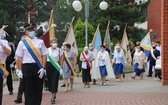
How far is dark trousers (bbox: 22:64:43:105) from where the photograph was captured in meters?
8.54

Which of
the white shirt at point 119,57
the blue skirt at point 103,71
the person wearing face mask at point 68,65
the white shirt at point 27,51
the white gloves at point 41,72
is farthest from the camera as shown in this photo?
the white shirt at point 119,57

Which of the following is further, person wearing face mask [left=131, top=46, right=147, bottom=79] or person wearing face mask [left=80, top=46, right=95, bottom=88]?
person wearing face mask [left=131, top=46, right=147, bottom=79]

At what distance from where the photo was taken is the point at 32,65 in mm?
8742

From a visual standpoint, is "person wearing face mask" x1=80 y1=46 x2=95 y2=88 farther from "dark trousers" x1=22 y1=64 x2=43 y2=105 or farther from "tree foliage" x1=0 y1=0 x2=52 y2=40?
A: "tree foliage" x1=0 y1=0 x2=52 y2=40

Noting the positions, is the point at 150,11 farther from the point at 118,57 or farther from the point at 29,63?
the point at 29,63

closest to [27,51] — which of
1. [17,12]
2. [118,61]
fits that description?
[118,61]

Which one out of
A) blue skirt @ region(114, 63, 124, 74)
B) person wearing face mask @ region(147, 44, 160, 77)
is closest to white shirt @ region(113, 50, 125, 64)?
blue skirt @ region(114, 63, 124, 74)

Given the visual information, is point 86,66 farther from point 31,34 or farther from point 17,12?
point 17,12

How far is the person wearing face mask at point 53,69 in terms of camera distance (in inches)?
468

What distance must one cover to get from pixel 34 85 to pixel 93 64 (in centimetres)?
1023

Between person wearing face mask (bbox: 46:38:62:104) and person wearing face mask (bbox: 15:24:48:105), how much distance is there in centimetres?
301

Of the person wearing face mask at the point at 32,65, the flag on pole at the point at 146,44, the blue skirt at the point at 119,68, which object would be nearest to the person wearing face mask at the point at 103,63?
the blue skirt at the point at 119,68

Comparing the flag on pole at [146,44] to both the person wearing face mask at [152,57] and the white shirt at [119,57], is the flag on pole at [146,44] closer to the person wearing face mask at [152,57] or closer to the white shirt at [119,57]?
the person wearing face mask at [152,57]

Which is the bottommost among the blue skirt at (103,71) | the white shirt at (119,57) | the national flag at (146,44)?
the blue skirt at (103,71)
